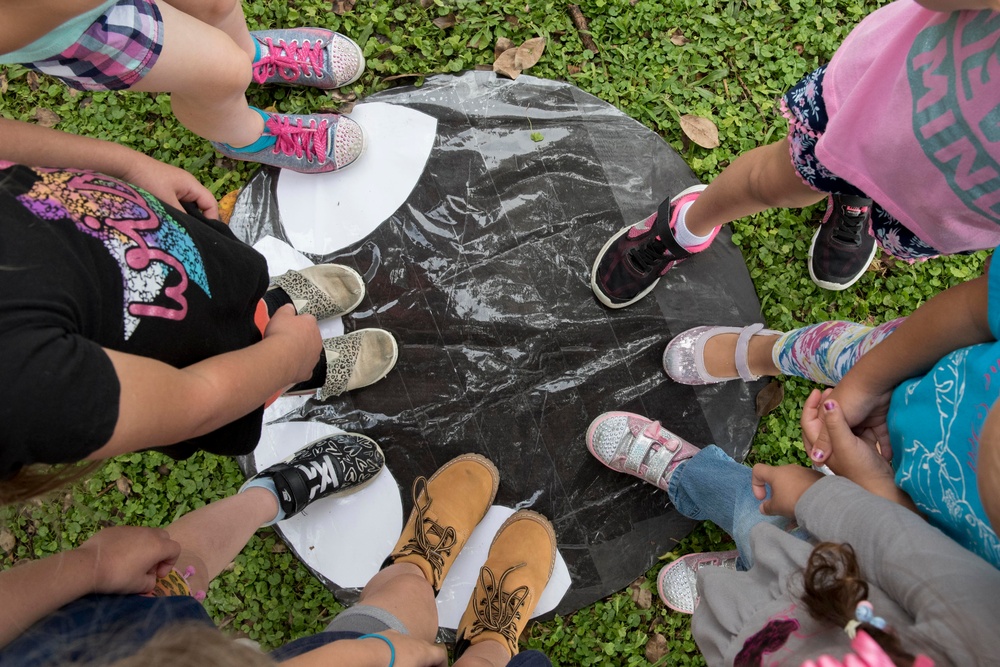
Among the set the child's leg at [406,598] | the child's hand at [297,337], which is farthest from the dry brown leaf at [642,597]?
the child's hand at [297,337]

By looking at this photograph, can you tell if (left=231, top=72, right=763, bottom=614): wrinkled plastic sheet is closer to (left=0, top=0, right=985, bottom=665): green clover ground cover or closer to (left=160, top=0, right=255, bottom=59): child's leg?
(left=0, top=0, right=985, bottom=665): green clover ground cover

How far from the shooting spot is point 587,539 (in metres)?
1.83

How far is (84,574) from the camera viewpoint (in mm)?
1059

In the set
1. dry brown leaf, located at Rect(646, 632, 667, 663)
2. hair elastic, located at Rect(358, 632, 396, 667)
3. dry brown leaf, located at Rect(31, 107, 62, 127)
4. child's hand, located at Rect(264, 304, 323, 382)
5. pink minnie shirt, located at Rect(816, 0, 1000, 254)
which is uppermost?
dry brown leaf, located at Rect(31, 107, 62, 127)

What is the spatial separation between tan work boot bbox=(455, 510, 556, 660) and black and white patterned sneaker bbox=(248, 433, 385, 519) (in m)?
0.45

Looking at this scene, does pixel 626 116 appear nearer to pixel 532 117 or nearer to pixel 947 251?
pixel 532 117

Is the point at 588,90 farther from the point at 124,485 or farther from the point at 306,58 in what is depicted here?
the point at 124,485

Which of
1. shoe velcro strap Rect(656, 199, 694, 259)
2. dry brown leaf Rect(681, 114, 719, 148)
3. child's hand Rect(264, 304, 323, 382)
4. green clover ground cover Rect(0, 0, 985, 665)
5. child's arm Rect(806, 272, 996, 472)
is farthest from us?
dry brown leaf Rect(681, 114, 719, 148)

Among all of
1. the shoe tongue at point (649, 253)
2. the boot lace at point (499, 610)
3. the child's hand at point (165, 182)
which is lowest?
the boot lace at point (499, 610)

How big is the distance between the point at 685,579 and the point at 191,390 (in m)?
1.46

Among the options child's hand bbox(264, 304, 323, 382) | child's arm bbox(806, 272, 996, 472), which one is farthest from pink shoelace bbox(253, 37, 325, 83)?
child's arm bbox(806, 272, 996, 472)

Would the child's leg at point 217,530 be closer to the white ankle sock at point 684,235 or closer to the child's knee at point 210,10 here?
the child's knee at point 210,10

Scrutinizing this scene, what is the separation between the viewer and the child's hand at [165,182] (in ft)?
4.04

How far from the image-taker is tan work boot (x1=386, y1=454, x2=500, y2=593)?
1.71 meters
